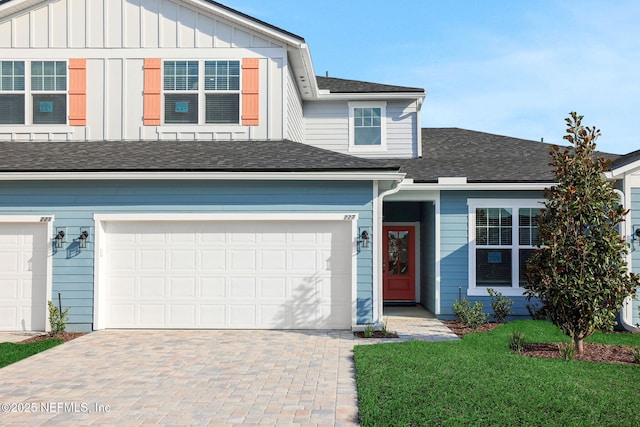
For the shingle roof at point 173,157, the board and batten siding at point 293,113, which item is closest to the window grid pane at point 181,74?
the shingle roof at point 173,157

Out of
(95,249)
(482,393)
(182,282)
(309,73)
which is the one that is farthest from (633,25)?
(95,249)

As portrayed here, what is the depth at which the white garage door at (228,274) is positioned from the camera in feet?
37.1

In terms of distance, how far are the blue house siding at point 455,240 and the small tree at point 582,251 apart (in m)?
3.53

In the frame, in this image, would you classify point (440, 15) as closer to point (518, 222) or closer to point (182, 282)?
point (518, 222)

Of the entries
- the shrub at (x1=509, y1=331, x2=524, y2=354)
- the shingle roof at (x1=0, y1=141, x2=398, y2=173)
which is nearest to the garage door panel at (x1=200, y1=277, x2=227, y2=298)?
the shingle roof at (x1=0, y1=141, x2=398, y2=173)

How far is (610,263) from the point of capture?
913 centimetres

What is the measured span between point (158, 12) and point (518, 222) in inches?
364

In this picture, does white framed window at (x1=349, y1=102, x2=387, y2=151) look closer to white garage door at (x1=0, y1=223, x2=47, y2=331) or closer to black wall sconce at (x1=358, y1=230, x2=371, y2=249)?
black wall sconce at (x1=358, y1=230, x2=371, y2=249)

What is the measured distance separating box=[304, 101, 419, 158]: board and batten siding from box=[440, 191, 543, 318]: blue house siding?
3.29 m

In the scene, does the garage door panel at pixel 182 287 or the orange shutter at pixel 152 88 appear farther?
the orange shutter at pixel 152 88

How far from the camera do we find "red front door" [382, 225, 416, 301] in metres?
15.7

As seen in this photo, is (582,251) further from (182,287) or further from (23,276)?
(23,276)

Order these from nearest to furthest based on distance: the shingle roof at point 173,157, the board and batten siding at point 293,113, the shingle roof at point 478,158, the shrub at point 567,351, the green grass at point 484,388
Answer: the green grass at point 484,388, the shrub at point 567,351, the shingle roof at point 173,157, the shingle roof at point 478,158, the board and batten siding at point 293,113

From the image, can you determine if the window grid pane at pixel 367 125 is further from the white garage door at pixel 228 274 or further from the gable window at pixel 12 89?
the gable window at pixel 12 89
